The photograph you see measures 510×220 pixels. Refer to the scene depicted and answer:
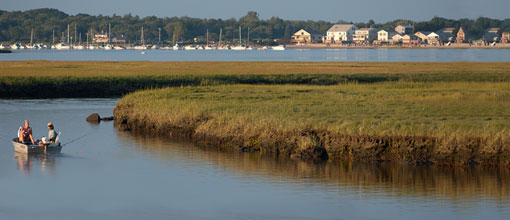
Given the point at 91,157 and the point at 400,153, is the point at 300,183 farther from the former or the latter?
the point at 91,157

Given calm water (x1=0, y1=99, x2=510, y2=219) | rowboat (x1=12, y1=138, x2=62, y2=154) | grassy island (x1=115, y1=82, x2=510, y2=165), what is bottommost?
calm water (x1=0, y1=99, x2=510, y2=219)

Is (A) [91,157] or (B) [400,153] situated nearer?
(B) [400,153]

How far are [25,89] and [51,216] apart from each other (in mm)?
46565

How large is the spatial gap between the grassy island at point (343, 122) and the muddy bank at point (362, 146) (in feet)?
0.12

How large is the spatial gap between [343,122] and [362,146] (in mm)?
3079

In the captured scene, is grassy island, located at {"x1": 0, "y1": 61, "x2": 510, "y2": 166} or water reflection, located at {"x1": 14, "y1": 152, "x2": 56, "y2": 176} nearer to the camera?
grassy island, located at {"x1": 0, "y1": 61, "x2": 510, "y2": 166}

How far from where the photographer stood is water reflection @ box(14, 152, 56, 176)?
31423 mm

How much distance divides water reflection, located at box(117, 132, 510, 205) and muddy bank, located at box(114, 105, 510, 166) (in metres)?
0.48

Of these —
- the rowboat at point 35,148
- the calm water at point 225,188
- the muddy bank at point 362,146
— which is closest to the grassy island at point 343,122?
the muddy bank at point 362,146

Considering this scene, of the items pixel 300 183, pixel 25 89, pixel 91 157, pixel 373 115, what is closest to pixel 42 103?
pixel 25 89

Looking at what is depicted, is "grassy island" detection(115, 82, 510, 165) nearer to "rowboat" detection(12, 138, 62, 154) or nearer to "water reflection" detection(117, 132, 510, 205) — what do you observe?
"water reflection" detection(117, 132, 510, 205)

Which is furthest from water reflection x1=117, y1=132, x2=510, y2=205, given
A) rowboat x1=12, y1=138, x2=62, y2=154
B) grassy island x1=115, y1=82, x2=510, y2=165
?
rowboat x1=12, y1=138, x2=62, y2=154

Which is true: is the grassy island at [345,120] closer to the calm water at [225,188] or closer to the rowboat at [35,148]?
the calm water at [225,188]

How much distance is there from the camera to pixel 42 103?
202 ft
